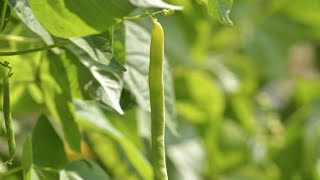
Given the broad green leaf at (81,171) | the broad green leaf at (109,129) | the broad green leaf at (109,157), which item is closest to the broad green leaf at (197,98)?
the broad green leaf at (109,157)

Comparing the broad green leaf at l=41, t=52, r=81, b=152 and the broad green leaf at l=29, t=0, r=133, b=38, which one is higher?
the broad green leaf at l=29, t=0, r=133, b=38

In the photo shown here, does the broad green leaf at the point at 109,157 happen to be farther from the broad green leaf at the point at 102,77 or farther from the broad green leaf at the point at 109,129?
the broad green leaf at the point at 102,77

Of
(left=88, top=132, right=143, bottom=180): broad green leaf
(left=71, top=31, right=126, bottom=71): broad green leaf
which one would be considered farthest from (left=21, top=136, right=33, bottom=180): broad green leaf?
(left=88, top=132, right=143, bottom=180): broad green leaf

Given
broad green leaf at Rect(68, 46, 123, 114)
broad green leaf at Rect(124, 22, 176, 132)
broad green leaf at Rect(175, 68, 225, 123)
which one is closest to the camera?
broad green leaf at Rect(68, 46, 123, 114)

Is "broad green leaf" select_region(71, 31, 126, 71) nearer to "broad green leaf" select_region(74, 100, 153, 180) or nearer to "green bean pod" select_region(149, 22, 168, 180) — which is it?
"green bean pod" select_region(149, 22, 168, 180)

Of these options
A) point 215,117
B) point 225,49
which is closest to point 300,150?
point 215,117

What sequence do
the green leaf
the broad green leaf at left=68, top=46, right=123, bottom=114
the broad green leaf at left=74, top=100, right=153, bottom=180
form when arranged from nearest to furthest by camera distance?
the green leaf, the broad green leaf at left=68, top=46, right=123, bottom=114, the broad green leaf at left=74, top=100, right=153, bottom=180

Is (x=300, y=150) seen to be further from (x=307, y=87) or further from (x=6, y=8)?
(x=6, y=8)
